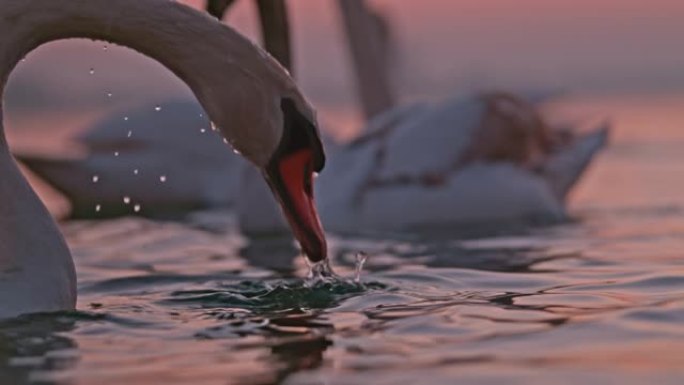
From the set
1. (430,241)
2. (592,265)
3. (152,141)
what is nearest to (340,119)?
(152,141)

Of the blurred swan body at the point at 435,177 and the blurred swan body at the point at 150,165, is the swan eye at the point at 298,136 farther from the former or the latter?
the blurred swan body at the point at 150,165

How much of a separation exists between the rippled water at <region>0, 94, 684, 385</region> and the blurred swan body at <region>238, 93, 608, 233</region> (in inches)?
47.3

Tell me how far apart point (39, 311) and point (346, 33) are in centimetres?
747

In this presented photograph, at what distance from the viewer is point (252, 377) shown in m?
4.71

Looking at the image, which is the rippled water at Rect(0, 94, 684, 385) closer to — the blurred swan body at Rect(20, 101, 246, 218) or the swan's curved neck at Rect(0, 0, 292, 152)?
the swan's curved neck at Rect(0, 0, 292, 152)

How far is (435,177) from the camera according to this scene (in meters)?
10.9

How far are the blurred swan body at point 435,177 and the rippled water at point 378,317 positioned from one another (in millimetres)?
1201

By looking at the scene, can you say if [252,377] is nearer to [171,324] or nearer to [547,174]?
[171,324]

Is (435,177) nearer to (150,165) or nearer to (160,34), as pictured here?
(150,165)

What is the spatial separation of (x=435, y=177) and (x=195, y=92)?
202 inches

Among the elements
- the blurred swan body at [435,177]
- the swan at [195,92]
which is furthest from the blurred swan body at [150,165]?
the swan at [195,92]

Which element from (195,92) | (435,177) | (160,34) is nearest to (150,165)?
(435,177)

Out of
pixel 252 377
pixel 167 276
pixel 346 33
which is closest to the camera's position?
pixel 252 377

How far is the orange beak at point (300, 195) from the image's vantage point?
19.3 ft
